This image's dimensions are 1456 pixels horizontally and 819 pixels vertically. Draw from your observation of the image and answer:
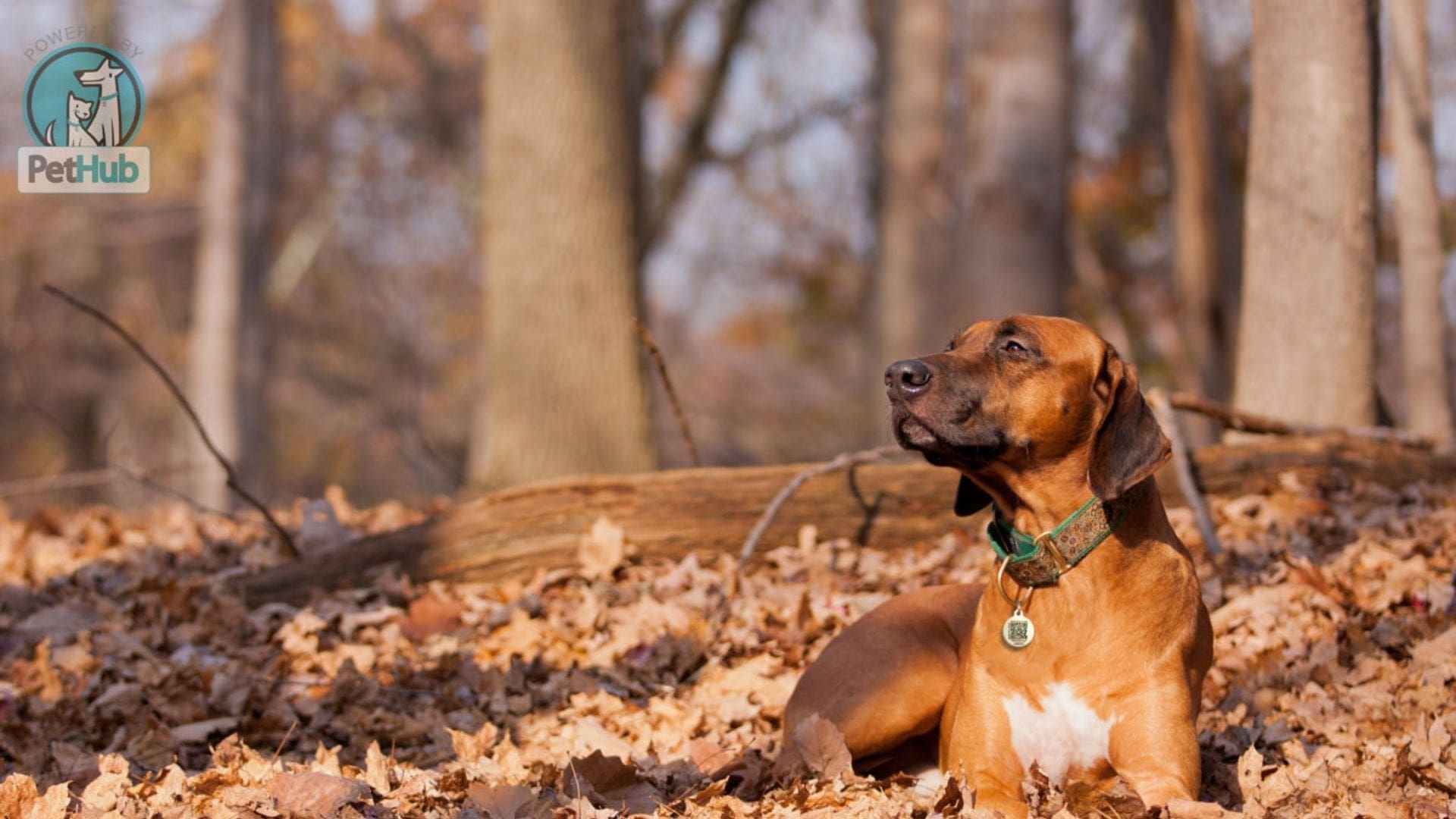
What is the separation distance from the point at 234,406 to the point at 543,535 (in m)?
11.9

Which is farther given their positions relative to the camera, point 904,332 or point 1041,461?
point 904,332

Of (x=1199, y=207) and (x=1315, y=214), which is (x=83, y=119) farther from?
(x=1199, y=207)

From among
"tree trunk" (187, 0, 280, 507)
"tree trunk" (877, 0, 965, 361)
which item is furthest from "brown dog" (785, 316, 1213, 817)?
"tree trunk" (877, 0, 965, 361)

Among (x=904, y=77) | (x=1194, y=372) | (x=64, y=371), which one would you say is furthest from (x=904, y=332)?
(x=64, y=371)

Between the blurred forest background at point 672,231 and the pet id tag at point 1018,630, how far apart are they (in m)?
4.09

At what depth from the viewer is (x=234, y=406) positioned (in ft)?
55.9

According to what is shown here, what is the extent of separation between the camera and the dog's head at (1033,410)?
3.90m

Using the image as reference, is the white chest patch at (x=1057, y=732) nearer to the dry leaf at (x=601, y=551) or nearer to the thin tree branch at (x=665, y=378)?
the dry leaf at (x=601, y=551)

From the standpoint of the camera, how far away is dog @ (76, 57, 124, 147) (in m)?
6.94

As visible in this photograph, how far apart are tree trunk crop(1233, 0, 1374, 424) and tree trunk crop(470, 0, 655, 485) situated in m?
4.19

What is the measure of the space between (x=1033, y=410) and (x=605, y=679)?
2358mm

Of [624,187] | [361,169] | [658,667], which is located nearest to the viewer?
[658,667]

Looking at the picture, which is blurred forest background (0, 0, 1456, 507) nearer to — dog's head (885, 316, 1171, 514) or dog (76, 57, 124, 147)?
dog (76, 57, 124, 147)

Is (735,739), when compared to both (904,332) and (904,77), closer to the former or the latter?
(904,332)
